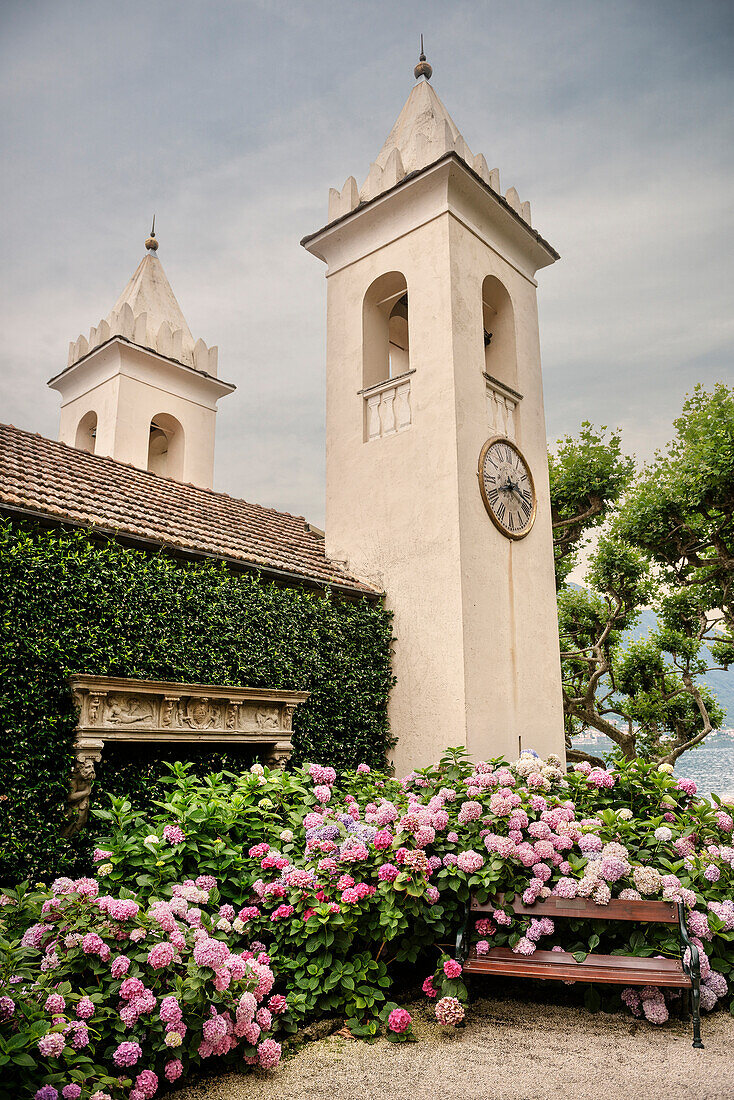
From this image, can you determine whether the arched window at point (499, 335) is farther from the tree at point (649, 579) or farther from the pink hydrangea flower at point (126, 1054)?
the pink hydrangea flower at point (126, 1054)

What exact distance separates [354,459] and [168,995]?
26.5ft

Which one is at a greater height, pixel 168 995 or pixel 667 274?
pixel 667 274

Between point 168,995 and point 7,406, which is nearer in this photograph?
point 168,995

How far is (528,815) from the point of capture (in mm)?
4988

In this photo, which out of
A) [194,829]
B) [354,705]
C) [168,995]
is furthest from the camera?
[354,705]

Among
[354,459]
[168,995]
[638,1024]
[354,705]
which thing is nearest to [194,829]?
[168,995]

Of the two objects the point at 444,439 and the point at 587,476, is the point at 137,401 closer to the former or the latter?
the point at 444,439

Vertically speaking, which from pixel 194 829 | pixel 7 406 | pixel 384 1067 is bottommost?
pixel 384 1067

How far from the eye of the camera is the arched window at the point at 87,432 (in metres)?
15.4

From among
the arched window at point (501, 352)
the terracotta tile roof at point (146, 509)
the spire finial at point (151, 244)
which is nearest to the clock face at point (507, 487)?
the arched window at point (501, 352)

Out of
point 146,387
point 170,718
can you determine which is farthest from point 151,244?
point 170,718

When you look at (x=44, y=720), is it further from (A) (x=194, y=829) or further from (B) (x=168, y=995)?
(B) (x=168, y=995)

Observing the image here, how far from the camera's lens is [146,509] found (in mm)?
8297

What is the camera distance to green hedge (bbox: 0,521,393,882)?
5.63 meters
